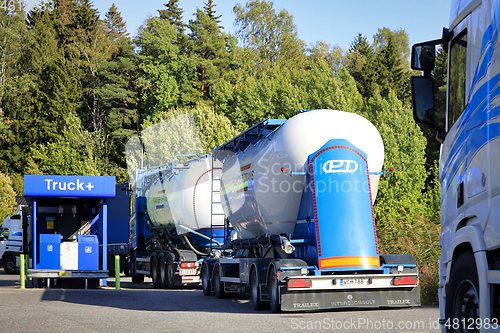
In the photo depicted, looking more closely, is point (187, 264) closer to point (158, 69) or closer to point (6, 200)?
point (6, 200)

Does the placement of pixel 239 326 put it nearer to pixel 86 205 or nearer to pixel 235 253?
pixel 235 253

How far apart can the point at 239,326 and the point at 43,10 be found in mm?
65835

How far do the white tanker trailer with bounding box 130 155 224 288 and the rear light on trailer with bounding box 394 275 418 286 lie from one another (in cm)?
637

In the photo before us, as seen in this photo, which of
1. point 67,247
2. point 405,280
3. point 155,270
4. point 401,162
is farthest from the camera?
point 401,162

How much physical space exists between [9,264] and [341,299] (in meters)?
24.1

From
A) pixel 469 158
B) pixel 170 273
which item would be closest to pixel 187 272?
pixel 170 273

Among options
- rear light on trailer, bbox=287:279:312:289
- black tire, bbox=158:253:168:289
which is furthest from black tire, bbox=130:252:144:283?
rear light on trailer, bbox=287:279:312:289

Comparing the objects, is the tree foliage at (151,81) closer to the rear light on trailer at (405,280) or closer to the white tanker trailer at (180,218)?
the white tanker trailer at (180,218)

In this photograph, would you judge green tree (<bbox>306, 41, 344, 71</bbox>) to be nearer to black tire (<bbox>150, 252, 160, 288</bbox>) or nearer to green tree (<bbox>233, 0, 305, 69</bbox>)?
green tree (<bbox>233, 0, 305, 69</bbox>)

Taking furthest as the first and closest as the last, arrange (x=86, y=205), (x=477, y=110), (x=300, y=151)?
(x=86, y=205), (x=300, y=151), (x=477, y=110)

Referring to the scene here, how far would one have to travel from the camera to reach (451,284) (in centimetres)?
560

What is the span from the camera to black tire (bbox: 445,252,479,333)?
5094 millimetres

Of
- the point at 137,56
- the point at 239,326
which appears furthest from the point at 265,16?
the point at 239,326

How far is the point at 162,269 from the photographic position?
20.0 m
